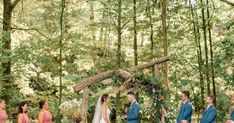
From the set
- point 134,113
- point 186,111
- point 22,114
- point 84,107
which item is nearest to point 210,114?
point 186,111

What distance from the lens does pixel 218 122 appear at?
1722 centimetres

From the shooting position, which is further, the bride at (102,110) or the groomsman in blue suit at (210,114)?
the bride at (102,110)

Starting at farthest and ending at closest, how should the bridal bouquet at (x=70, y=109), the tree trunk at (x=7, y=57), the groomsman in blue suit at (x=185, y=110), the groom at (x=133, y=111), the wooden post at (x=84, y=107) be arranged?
the bridal bouquet at (x=70, y=109)
the tree trunk at (x=7, y=57)
the wooden post at (x=84, y=107)
the groom at (x=133, y=111)
the groomsman in blue suit at (x=185, y=110)

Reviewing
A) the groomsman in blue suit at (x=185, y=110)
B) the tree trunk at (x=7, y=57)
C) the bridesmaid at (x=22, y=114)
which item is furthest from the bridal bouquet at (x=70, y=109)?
the bridesmaid at (x=22, y=114)

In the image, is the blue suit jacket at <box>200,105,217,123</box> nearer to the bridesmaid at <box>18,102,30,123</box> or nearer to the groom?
the groom

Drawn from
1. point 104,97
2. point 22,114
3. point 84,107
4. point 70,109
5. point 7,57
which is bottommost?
point 70,109

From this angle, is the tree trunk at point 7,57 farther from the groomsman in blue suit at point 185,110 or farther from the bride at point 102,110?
the groomsman in blue suit at point 185,110

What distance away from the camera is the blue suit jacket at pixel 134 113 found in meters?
11.2

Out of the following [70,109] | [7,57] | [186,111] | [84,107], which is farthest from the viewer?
[70,109]

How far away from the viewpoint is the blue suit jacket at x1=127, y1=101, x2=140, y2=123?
11.2 meters

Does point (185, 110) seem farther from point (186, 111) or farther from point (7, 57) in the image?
point (7, 57)

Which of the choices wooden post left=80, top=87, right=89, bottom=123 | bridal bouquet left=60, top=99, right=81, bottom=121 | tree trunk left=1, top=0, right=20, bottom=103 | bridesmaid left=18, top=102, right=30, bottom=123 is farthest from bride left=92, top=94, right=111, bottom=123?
bridal bouquet left=60, top=99, right=81, bottom=121

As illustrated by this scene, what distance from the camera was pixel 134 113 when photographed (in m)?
11.3

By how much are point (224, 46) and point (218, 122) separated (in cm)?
604
